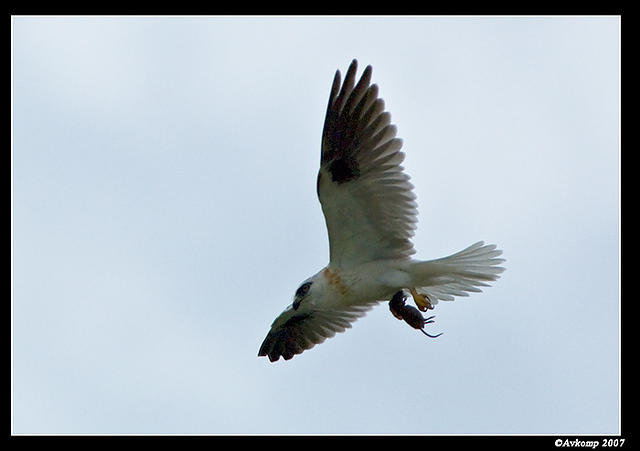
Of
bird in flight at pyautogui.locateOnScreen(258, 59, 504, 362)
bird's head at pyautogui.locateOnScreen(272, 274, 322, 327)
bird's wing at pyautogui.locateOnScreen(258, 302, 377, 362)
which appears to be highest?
bird in flight at pyautogui.locateOnScreen(258, 59, 504, 362)

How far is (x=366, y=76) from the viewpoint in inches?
384

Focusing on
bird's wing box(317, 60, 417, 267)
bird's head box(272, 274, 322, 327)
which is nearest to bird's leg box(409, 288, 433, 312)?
bird's wing box(317, 60, 417, 267)

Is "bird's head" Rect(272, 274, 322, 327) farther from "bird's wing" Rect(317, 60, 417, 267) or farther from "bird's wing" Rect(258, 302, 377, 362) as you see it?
"bird's wing" Rect(317, 60, 417, 267)

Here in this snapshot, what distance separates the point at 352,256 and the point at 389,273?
1.23ft

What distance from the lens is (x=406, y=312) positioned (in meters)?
10.1

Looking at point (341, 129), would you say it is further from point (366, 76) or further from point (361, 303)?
point (361, 303)

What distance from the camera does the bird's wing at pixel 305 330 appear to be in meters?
11.2

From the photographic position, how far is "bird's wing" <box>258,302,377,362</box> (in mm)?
11211

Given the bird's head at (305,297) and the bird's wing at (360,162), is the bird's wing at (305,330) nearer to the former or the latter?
the bird's head at (305,297)

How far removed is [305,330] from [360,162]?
2299 mm

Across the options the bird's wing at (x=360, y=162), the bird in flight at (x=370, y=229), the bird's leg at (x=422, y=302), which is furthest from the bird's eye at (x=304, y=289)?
the bird's leg at (x=422, y=302)

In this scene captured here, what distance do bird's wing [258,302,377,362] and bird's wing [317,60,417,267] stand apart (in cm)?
142
